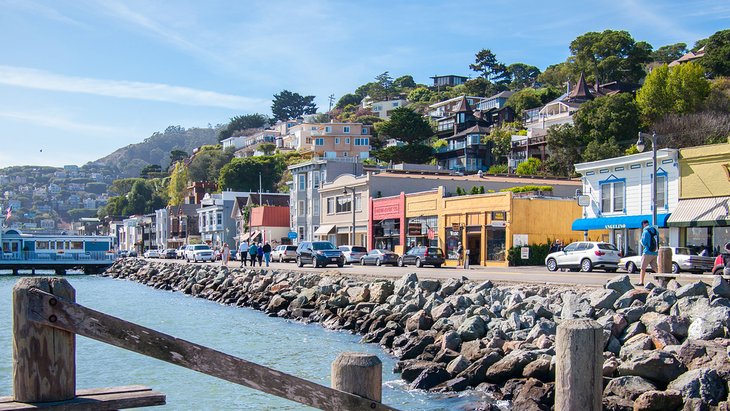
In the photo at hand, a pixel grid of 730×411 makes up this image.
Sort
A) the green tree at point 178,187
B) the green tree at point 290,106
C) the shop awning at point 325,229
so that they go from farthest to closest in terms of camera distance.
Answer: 1. the green tree at point 290,106
2. the green tree at point 178,187
3. the shop awning at point 325,229

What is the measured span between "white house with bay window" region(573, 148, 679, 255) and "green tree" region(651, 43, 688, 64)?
9318 centimetres

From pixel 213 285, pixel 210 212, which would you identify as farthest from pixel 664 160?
pixel 210 212

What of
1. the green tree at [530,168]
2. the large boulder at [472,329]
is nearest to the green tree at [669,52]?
the green tree at [530,168]

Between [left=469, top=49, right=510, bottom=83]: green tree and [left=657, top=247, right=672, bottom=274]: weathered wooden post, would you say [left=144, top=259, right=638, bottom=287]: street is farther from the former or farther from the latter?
[left=469, top=49, right=510, bottom=83]: green tree

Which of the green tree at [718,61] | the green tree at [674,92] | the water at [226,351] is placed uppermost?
the green tree at [718,61]

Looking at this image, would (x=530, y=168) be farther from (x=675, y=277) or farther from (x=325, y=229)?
(x=675, y=277)

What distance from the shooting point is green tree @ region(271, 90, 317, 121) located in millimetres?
196500

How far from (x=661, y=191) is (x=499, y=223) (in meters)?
11.6

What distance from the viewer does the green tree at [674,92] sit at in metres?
72.4

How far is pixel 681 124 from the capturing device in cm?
6600

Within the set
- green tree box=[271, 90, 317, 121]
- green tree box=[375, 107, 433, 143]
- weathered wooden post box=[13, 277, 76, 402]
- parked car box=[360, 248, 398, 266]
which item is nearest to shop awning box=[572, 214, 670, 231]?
parked car box=[360, 248, 398, 266]

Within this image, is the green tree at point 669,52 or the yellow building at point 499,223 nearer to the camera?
the yellow building at point 499,223

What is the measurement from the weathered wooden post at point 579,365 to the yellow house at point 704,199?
32.6 meters

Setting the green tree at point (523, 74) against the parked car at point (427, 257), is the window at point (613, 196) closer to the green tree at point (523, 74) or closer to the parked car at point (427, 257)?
the parked car at point (427, 257)
